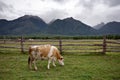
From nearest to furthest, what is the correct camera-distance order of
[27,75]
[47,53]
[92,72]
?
[27,75] → [92,72] → [47,53]

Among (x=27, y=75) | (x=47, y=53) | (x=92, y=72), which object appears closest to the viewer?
(x=27, y=75)

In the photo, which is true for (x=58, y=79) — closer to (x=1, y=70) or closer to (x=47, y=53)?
(x=47, y=53)

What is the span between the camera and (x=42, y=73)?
1055 centimetres

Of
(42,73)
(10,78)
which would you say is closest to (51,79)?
(42,73)

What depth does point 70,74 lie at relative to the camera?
33.8 feet

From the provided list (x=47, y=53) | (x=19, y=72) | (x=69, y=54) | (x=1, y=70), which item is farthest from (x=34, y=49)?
(x=69, y=54)

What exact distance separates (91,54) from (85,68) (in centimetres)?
620

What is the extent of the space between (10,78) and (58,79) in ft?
8.14

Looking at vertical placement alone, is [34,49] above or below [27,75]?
above

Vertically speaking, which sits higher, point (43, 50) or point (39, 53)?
point (43, 50)

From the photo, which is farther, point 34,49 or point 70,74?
point 34,49

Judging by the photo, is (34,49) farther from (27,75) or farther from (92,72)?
(92,72)

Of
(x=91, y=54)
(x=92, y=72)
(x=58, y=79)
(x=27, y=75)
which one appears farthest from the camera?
(x=91, y=54)

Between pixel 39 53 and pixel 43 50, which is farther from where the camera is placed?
pixel 43 50
